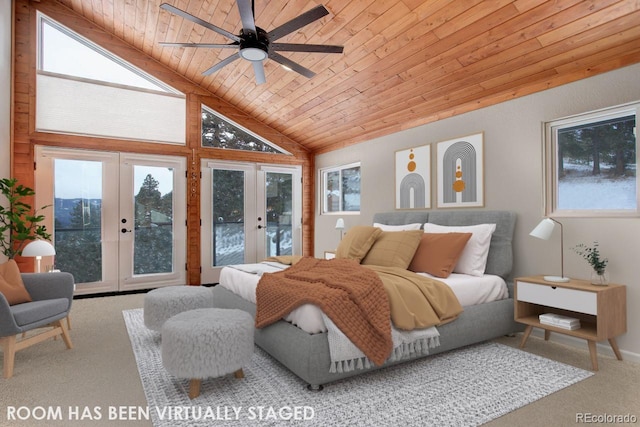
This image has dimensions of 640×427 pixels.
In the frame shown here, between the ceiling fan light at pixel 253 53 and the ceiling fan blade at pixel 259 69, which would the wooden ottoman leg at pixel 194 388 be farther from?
the ceiling fan blade at pixel 259 69

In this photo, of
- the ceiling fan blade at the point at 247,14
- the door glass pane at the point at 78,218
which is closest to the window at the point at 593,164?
the ceiling fan blade at the point at 247,14

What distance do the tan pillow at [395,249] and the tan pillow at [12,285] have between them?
118 inches

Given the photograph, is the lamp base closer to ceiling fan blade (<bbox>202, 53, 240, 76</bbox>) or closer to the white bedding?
the white bedding

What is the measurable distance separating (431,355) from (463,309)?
46 cm

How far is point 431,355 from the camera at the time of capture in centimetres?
297

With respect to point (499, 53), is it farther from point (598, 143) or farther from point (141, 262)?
point (141, 262)

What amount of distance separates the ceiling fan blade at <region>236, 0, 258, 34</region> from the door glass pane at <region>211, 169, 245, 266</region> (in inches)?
145

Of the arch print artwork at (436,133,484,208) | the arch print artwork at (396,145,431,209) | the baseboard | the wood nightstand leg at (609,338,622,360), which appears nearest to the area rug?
the wood nightstand leg at (609,338,622,360)

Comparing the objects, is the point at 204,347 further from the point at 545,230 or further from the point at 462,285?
the point at 545,230

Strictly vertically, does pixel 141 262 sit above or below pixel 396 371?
above

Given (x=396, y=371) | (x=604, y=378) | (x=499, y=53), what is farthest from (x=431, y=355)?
(x=499, y=53)

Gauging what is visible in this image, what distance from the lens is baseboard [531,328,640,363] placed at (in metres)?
2.90

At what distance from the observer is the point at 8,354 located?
256 centimetres

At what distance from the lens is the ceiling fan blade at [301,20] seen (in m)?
2.58
